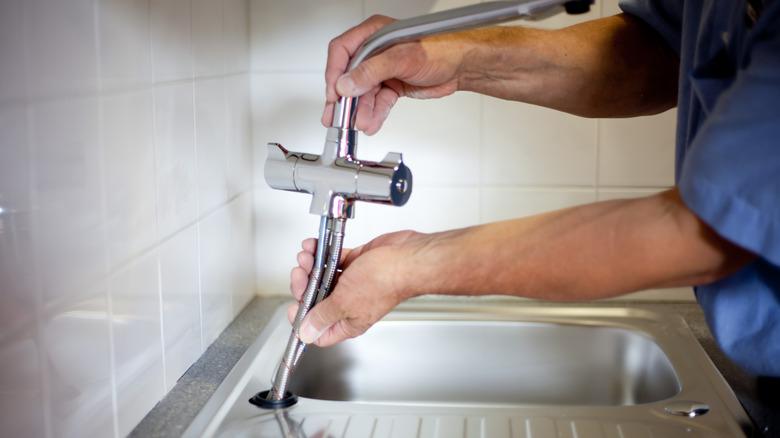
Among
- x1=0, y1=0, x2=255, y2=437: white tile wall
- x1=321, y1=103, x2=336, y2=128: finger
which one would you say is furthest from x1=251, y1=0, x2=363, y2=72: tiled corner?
x1=321, y1=103, x2=336, y2=128: finger

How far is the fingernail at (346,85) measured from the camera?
2.76 feet

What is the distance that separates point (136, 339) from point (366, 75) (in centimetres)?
34

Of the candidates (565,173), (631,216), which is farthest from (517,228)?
(565,173)

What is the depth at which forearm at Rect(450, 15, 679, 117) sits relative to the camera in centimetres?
104

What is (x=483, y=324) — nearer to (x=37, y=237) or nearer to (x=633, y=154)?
(x=633, y=154)

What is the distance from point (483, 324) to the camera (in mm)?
1266

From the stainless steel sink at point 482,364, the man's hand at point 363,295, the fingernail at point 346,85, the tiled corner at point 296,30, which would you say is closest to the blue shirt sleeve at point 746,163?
the man's hand at point 363,295

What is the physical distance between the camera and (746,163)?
58cm

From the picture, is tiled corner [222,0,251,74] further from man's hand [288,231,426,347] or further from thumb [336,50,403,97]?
man's hand [288,231,426,347]

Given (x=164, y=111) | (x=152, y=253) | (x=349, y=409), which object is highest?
(x=164, y=111)

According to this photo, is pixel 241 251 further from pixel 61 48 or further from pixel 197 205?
pixel 61 48

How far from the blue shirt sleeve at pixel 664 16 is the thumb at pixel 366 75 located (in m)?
0.30

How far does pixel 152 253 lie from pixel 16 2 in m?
0.34

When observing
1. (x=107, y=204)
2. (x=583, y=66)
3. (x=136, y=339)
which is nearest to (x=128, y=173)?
(x=107, y=204)
